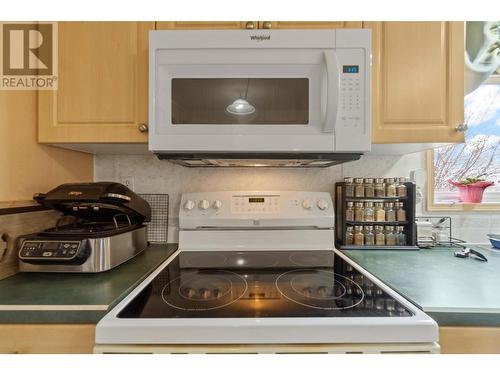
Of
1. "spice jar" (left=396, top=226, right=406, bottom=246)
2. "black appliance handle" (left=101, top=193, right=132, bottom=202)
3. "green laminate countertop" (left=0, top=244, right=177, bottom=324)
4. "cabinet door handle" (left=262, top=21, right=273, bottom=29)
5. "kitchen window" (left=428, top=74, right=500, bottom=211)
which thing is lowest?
"green laminate countertop" (left=0, top=244, right=177, bottom=324)

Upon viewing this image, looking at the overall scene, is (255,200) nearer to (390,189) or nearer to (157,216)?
(157,216)

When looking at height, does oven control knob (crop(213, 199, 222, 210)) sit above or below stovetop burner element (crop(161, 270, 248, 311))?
above

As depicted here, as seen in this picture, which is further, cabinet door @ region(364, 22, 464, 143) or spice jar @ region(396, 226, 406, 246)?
spice jar @ region(396, 226, 406, 246)

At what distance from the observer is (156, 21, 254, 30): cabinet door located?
0.93 meters

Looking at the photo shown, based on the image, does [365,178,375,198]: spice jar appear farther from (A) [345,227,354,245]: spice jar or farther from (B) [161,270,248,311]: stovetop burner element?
(B) [161,270,248,311]: stovetop burner element

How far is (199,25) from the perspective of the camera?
94 cm

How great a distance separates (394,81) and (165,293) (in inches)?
41.2

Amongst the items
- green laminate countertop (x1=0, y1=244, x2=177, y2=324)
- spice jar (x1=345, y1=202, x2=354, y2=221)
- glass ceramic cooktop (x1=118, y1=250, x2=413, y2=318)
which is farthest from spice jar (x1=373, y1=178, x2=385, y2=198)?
green laminate countertop (x1=0, y1=244, x2=177, y2=324)

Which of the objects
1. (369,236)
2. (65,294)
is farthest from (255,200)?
(65,294)

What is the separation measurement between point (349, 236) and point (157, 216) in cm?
90

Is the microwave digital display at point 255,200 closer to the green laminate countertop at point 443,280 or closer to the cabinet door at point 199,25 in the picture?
the green laminate countertop at point 443,280

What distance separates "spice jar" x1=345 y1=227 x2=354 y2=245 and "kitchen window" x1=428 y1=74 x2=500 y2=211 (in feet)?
1.78

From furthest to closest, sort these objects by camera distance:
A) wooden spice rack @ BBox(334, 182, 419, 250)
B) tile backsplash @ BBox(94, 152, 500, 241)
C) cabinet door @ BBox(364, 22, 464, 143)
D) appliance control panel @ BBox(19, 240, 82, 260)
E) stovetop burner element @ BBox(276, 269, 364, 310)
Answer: tile backsplash @ BBox(94, 152, 500, 241) → wooden spice rack @ BBox(334, 182, 419, 250) → cabinet door @ BBox(364, 22, 464, 143) → appliance control panel @ BBox(19, 240, 82, 260) → stovetop burner element @ BBox(276, 269, 364, 310)

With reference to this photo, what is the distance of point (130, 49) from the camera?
3.07 feet
